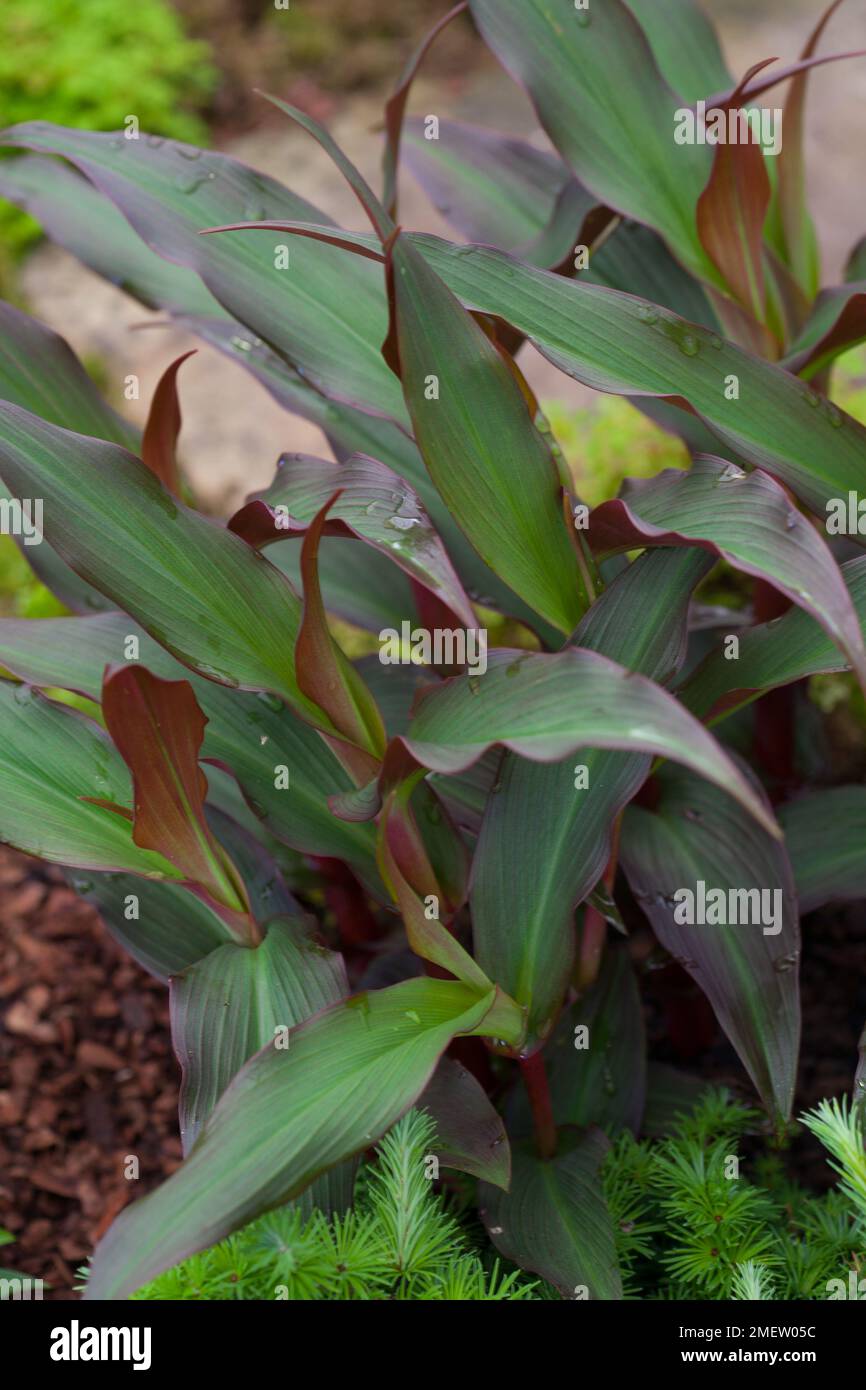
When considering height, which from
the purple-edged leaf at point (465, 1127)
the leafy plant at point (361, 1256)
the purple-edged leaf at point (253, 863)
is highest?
the purple-edged leaf at point (253, 863)

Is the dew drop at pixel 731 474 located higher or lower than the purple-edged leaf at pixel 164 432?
lower

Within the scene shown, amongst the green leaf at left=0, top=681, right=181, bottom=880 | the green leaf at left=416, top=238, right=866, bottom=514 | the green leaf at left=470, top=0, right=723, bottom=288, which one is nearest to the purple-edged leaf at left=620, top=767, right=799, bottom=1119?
the green leaf at left=416, top=238, right=866, bottom=514

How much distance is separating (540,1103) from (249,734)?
42 centimetres

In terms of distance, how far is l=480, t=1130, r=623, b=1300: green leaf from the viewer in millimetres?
1035

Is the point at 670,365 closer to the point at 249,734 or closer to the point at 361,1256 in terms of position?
the point at 249,734

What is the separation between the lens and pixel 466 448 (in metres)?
1.02

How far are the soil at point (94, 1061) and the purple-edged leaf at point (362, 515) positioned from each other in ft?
2.16

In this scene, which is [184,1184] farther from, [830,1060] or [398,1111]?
[830,1060]

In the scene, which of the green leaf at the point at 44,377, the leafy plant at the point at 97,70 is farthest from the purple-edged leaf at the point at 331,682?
the leafy plant at the point at 97,70

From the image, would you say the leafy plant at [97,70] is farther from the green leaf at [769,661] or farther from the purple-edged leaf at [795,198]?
the green leaf at [769,661]

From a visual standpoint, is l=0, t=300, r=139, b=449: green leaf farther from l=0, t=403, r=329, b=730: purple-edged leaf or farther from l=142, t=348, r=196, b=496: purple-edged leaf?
l=0, t=403, r=329, b=730: purple-edged leaf

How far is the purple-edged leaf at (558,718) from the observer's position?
71cm

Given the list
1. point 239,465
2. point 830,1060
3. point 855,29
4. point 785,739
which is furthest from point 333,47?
point 830,1060

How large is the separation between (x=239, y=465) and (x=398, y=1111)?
1623mm
